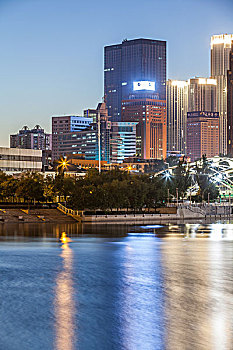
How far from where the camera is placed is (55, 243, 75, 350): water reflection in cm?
3228

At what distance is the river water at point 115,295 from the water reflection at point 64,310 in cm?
5

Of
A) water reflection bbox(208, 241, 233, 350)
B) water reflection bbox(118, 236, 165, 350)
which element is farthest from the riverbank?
water reflection bbox(208, 241, 233, 350)

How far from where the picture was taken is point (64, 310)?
39156 millimetres

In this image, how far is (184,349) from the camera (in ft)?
101

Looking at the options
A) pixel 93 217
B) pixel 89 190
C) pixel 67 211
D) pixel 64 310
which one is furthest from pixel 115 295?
pixel 67 211

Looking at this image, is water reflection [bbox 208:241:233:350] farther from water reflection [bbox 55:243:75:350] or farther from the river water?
water reflection [bbox 55:243:75:350]

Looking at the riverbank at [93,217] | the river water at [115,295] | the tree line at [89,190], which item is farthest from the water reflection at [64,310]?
the tree line at [89,190]

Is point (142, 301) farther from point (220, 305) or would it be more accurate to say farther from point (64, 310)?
point (64, 310)

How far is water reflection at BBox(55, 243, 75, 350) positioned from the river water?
5 cm

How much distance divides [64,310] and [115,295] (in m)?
5.75

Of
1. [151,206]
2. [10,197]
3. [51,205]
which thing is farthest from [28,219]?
[151,206]

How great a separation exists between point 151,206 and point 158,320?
329 feet

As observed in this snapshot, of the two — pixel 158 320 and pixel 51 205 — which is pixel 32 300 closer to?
pixel 158 320

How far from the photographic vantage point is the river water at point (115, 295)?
3303 centimetres
